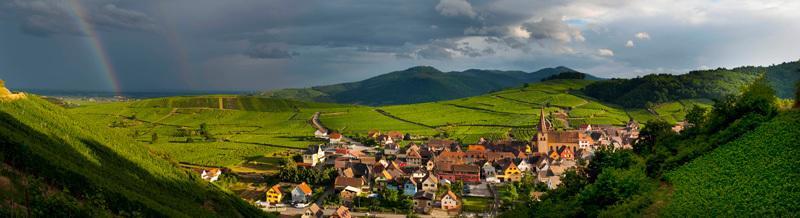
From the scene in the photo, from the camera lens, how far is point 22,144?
18453 mm

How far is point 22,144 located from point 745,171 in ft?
103

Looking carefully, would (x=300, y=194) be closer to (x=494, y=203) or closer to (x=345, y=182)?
(x=345, y=182)

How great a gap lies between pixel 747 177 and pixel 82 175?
29000 mm

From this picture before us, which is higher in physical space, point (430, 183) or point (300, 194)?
point (430, 183)

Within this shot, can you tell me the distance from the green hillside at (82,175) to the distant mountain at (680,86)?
6353 inches

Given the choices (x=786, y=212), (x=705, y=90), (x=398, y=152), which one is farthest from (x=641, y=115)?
(x=786, y=212)

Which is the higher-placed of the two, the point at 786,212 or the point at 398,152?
the point at 786,212

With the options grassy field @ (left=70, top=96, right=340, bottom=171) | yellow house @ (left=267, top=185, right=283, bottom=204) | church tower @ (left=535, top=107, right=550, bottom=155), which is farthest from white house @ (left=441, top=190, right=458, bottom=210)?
church tower @ (left=535, top=107, right=550, bottom=155)

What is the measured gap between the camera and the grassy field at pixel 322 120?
373ft

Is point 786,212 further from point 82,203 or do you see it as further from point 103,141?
point 103,141

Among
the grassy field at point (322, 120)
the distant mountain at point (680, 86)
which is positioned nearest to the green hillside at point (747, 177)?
the grassy field at point (322, 120)

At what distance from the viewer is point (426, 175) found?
2894 inches

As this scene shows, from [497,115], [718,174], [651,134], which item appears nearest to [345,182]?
[651,134]

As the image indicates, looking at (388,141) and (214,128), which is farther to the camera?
(214,128)
